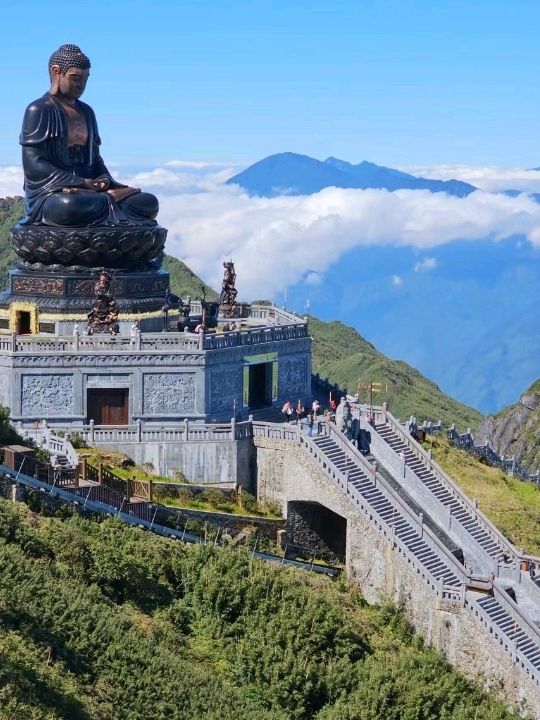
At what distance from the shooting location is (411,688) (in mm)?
33188

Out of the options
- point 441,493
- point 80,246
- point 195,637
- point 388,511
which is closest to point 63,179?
point 80,246

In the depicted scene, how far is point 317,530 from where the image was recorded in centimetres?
4050

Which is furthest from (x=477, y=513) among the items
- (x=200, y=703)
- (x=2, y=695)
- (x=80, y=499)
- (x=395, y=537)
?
(x=2, y=695)

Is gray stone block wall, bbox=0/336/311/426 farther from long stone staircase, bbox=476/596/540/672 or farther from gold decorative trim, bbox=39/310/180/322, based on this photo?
long stone staircase, bbox=476/596/540/672

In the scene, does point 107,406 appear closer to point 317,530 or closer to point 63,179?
point 317,530

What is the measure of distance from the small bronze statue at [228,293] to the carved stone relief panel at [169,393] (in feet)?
27.3

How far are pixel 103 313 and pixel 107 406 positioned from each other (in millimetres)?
3005

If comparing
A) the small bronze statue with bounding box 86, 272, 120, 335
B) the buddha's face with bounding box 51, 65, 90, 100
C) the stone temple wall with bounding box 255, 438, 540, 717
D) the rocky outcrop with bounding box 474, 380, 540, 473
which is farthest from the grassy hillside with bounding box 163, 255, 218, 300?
the stone temple wall with bounding box 255, 438, 540, 717

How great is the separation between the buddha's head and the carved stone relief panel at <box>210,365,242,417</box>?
10.00 meters

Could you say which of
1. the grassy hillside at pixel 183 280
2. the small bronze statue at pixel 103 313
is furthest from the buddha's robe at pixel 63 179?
the grassy hillside at pixel 183 280

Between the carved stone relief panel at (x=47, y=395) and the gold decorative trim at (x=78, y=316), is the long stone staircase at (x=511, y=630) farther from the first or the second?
the gold decorative trim at (x=78, y=316)

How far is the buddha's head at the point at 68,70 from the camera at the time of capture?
4703cm

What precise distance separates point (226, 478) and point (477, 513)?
20.7 feet

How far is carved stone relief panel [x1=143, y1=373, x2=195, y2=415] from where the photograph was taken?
42.6 metres
